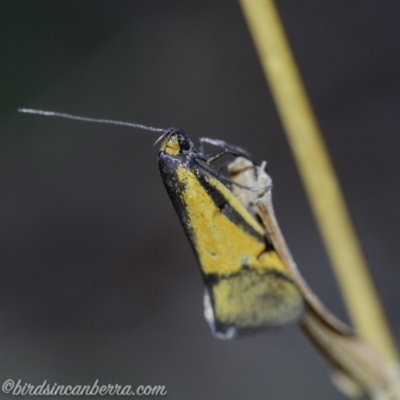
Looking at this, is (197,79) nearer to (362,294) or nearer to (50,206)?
(50,206)

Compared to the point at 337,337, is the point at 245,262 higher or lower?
higher

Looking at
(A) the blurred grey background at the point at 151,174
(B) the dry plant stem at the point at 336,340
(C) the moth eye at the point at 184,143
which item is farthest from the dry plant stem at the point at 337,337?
(A) the blurred grey background at the point at 151,174

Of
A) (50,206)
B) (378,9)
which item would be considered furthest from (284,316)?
(378,9)

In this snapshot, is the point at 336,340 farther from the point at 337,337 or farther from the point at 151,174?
the point at 151,174

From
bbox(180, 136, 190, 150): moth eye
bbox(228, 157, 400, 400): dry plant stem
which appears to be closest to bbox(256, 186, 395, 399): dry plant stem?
bbox(228, 157, 400, 400): dry plant stem

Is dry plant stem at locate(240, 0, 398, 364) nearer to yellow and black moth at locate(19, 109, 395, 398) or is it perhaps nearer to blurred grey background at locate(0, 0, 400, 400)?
yellow and black moth at locate(19, 109, 395, 398)

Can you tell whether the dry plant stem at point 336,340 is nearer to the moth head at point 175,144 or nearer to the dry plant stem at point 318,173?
the dry plant stem at point 318,173

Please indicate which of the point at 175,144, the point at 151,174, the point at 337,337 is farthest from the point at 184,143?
the point at 151,174
